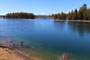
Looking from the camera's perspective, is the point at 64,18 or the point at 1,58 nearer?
the point at 1,58

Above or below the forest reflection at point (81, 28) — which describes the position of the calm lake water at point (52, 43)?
below

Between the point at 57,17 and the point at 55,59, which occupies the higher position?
the point at 57,17

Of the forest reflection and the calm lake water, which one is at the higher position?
the forest reflection

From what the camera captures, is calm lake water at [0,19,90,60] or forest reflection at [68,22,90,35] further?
forest reflection at [68,22,90,35]

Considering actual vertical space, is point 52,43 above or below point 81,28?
below

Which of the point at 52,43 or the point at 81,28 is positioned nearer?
the point at 52,43

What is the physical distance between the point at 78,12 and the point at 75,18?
6.74 metres

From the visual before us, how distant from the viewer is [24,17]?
159 meters

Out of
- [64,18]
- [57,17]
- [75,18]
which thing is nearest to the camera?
[75,18]

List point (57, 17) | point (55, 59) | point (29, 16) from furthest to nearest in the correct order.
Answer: point (29, 16) → point (57, 17) → point (55, 59)

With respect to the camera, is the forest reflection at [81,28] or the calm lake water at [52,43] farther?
the forest reflection at [81,28]

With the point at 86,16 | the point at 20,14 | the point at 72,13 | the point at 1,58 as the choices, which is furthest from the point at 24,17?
the point at 1,58

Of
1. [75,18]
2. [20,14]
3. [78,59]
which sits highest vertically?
[20,14]

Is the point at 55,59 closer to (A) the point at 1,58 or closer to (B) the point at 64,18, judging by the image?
(A) the point at 1,58
